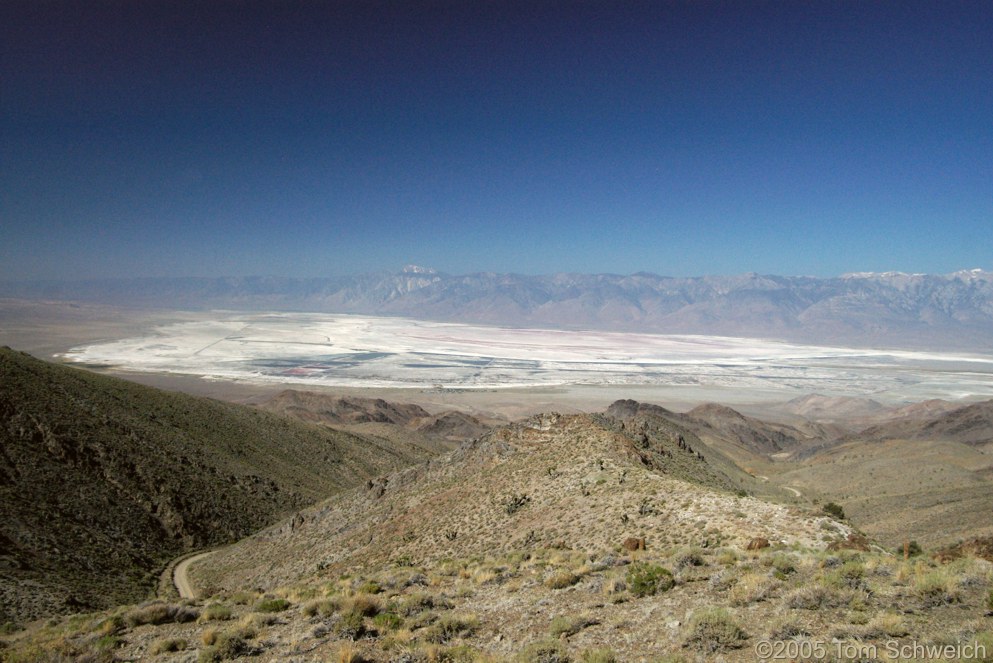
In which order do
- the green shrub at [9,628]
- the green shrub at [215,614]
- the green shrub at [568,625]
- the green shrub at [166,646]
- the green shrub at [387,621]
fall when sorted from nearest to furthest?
the green shrub at [568,625] → the green shrub at [387,621] → the green shrub at [166,646] → the green shrub at [215,614] → the green shrub at [9,628]

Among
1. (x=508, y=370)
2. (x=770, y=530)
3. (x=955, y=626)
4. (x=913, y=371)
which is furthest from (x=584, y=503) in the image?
(x=913, y=371)

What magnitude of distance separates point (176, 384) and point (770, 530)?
101 meters

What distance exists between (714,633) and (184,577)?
21973 mm

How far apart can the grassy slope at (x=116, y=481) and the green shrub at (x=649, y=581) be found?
16.3m

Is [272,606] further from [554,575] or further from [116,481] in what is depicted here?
[116,481]

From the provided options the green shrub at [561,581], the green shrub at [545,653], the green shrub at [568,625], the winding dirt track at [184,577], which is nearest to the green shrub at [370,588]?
the green shrub at [561,581]

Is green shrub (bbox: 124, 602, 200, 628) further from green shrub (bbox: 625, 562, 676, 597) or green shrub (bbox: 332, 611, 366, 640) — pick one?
green shrub (bbox: 625, 562, 676, 597)

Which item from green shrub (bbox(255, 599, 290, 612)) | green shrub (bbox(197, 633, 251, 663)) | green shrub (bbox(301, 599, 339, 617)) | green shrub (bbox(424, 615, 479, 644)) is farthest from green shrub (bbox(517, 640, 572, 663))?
green shrub (bbox(255, 599, 290, 612))

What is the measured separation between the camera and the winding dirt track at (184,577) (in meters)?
19.7

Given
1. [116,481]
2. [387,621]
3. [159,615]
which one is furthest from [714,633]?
[116,481]

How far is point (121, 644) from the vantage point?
31.9 feet

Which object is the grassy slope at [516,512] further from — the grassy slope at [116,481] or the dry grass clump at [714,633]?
the dry grass clump at [714,633]

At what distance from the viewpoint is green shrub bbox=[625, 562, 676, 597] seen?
9.23 metres

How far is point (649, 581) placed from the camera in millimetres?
9391
